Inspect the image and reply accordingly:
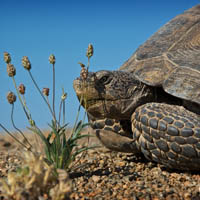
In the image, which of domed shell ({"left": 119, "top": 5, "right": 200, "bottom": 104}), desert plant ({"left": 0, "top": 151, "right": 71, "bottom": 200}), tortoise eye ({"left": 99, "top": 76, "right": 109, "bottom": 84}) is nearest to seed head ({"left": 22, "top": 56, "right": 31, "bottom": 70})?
tortoise eye ({"left": 99, "top": 76, "right": 109, "bottom": 84})

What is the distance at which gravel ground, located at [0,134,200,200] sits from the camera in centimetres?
308

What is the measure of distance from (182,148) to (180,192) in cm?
54

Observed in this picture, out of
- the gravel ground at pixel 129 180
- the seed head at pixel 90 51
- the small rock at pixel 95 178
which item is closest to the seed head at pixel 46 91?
the seed head at pixel 90 51

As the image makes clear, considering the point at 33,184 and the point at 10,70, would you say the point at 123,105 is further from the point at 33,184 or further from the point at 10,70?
the point at 33,184

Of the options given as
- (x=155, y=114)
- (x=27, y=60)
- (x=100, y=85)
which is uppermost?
(x=27, y=60)

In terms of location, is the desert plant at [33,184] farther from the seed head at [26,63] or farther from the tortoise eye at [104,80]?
the tortoise eye at [104,80]

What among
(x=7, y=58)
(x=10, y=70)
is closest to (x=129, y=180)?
(x=10, y=70)

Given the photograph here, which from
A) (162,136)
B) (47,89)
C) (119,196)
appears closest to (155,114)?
(162,136)

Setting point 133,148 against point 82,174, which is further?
point 133,148

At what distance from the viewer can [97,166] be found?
13.9ft

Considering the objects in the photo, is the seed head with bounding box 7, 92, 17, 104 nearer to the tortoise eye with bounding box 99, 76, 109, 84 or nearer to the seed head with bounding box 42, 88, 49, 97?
the seed head with bounding box 42, 88, 49, 97

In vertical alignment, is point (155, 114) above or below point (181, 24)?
below

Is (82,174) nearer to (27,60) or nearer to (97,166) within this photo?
(97,166)

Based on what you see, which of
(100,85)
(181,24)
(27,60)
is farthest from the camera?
(181,24)
